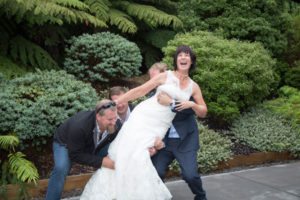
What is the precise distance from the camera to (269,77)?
8.38 meters

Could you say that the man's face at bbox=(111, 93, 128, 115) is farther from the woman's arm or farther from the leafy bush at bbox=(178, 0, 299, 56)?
the leafy bush at bbox=(178, 0, 299, 56)

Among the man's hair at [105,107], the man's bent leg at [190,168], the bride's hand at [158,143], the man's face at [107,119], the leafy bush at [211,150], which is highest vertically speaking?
the man's hair at [105,107]

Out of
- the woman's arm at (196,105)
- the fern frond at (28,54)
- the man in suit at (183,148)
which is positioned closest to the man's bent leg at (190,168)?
the man in suit at (183,148)

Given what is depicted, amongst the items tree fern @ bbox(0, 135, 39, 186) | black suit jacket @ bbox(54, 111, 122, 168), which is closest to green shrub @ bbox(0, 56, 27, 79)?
tree fern @ bbox(0, 135, 39, 186)

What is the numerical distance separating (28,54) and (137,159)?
14.5ft

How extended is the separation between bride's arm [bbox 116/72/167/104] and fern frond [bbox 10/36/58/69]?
3.86 m

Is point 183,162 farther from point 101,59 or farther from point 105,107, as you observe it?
point 101,59

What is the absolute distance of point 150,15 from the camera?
938 cm

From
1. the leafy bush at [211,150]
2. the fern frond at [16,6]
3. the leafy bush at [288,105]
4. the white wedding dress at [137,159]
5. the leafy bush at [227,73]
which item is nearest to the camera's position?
the white wedding dress at [137,159]

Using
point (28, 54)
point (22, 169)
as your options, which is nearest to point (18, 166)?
point (22, 169)

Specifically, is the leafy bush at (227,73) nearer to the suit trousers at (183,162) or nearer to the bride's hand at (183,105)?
the suit trousers at (183,162)

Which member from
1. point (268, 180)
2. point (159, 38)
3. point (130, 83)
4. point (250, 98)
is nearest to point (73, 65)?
point (130, 83)

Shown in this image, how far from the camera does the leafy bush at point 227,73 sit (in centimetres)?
793

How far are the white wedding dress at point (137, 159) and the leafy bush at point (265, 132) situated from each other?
3.17m
